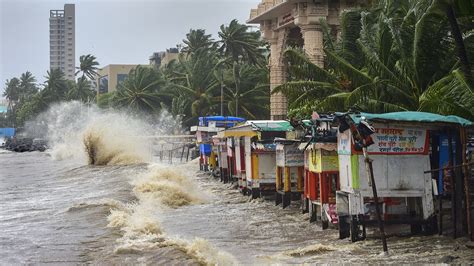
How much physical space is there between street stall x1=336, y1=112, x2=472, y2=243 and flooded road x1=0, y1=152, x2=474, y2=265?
48cm

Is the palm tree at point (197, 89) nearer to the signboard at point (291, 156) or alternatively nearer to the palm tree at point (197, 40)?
the palm tree at point (197, 40)

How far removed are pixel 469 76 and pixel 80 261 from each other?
813 centimetres

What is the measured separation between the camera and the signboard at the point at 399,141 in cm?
1201

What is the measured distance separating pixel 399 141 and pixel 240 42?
58185 millimetres

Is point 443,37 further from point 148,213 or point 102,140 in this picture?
point 102,140

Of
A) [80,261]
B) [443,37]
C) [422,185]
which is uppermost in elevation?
[443,37]

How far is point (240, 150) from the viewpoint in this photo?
22.3 meters

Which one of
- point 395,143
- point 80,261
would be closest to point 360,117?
point 395,143

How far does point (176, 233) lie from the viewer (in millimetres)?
15312

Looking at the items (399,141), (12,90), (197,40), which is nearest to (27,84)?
(12,90)

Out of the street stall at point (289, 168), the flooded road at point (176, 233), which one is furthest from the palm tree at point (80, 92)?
the street stall at point (289, 168)

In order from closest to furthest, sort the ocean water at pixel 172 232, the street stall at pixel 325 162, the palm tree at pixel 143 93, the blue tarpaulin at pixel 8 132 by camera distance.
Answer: the ocean water at pixel 172 232 < the street stall at pixel 325 162 < the palm tree at pixel 143 93 < the blue tarpaulin at pixel 8 132

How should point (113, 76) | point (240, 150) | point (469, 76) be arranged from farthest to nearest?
1. point (113, 76)
2. point (240, 150)
3. point (469, 76)

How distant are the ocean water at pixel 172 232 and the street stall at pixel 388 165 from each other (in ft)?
1.56
